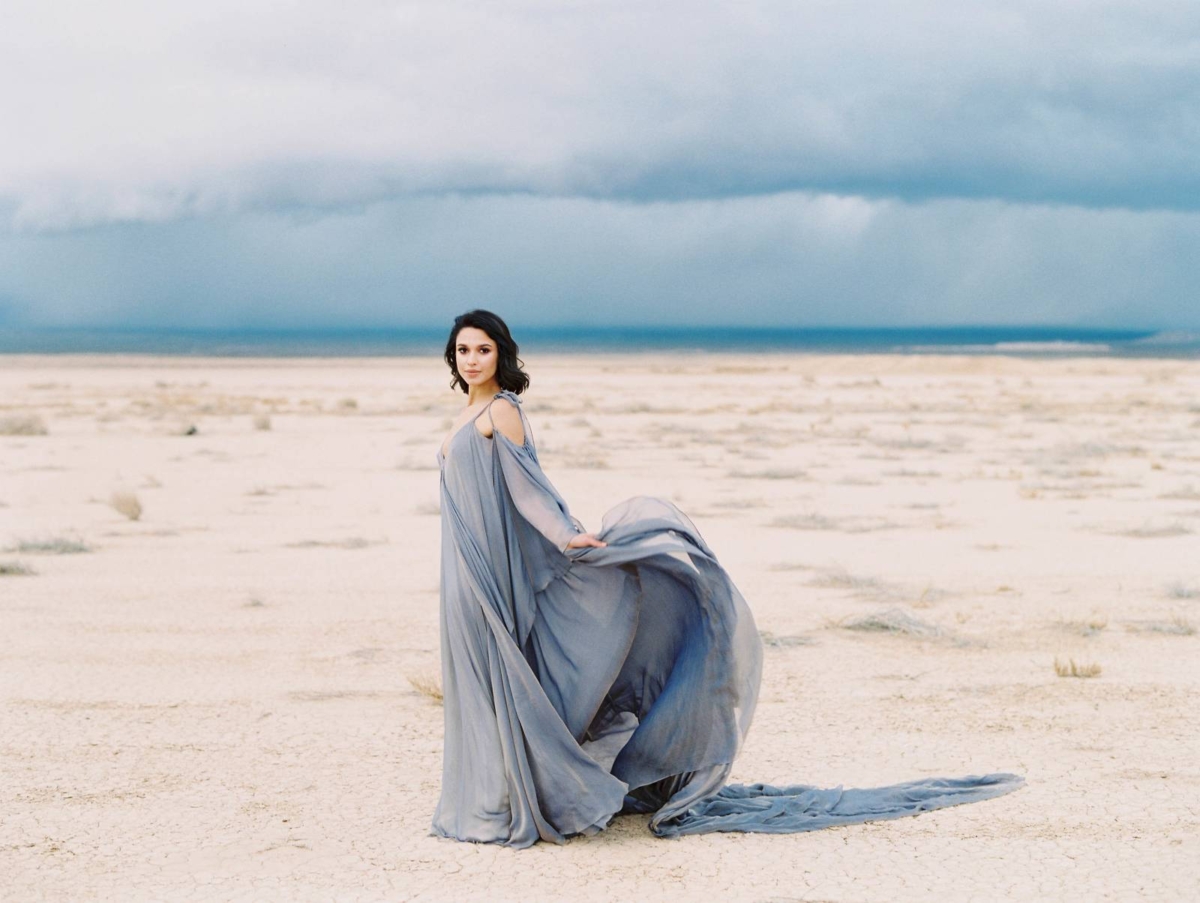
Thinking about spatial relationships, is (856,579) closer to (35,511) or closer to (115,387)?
(35,511)

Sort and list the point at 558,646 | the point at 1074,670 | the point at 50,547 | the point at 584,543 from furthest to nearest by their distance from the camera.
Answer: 1. the point at 50,547
2. the point at 1074,670
3. the point at 558,646
4. the point at 584,543

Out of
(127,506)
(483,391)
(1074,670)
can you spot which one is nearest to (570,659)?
(483,391)

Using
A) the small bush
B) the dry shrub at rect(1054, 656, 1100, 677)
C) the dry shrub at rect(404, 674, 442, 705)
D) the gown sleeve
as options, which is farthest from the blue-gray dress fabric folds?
the small bush

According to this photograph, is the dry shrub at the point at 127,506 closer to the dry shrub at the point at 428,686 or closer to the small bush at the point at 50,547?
the small bush at the point at 50,547

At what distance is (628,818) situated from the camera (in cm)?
541

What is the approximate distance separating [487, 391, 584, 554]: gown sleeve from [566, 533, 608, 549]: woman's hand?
0.6 inches

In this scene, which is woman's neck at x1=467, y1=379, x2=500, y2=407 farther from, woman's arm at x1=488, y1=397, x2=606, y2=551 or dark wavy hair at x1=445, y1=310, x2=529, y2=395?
woman's arm at x1=488, y1=397, x2=606, y2=551

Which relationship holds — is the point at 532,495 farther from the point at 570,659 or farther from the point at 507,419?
the point at 570,659

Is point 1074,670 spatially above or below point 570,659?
below

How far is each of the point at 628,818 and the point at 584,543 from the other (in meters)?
1.20

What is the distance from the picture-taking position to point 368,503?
53.0 ft

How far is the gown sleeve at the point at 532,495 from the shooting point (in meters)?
4.95

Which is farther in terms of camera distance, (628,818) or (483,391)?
(628,818)

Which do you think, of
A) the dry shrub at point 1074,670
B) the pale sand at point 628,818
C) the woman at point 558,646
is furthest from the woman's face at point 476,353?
the dry shrub at point 1074,670
